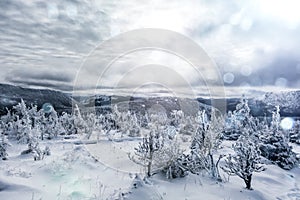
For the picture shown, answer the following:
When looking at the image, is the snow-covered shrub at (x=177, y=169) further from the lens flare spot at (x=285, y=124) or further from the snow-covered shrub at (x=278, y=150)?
the lens flare spot at (x=285, y=124)

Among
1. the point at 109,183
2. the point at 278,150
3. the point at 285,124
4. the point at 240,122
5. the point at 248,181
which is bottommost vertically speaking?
the point at 109,183

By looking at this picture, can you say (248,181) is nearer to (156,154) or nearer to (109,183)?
(156,154)

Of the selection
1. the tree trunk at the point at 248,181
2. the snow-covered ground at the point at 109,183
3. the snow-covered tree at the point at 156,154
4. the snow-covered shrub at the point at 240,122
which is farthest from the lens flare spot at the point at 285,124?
the snow-covered tree at the point at 156,154

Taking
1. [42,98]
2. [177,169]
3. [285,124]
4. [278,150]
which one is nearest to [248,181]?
[177,169]

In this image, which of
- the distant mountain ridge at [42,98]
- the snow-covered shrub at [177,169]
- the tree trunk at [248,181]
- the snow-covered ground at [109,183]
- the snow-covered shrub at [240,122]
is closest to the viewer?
the snow-covered ground at [109,183]

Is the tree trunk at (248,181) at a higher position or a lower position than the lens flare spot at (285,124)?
lower

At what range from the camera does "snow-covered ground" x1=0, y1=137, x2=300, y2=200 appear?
11.9 m

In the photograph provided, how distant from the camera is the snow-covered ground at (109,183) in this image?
11.9 m

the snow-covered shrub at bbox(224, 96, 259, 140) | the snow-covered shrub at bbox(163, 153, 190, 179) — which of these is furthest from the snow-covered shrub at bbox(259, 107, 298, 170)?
the snow-covered shrub at bbox(163, 153, 190, 179)

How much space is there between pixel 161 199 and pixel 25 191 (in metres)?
5.59

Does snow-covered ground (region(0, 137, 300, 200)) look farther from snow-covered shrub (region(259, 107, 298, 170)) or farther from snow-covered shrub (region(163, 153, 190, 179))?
snow-covered shrub (region(259, 107, 298, 170))

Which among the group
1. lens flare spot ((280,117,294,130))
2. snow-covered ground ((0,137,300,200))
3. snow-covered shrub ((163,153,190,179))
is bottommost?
snow-covered ground ((0,137,300,200))

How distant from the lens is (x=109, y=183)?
13875 mm

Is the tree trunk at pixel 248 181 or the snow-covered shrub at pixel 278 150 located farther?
the snow-covered shrub at pixel 278 150
